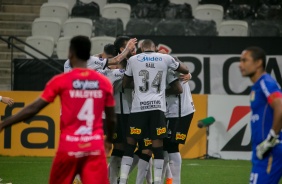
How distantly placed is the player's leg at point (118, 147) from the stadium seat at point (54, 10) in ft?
34.3

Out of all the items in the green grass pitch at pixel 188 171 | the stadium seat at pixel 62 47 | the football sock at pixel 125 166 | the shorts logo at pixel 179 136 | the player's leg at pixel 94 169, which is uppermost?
the player's leg at pixel 94 169

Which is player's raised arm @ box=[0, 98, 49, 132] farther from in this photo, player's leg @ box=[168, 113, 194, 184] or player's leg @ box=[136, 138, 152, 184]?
player's leg @ box=[168, 113, 194, 184]

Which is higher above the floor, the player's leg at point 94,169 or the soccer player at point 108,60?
the soccer player at point 108,60

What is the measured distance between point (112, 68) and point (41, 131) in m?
5.89

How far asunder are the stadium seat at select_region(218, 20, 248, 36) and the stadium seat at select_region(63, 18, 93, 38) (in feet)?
11.2

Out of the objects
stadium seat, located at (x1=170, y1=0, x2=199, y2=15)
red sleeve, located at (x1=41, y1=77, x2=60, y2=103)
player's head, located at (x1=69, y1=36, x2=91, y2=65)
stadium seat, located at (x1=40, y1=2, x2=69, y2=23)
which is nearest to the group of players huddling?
player's head, located at (x1=69, y1=36, x2=91, y2=65)

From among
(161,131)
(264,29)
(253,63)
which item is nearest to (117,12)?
(264,29)

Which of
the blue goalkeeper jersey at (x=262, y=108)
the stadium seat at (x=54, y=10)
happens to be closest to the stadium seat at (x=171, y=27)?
the stadium seat at (x=54, y=10)

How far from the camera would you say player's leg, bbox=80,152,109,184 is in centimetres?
812

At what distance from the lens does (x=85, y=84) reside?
820 centimetres

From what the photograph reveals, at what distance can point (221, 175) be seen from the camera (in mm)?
15656

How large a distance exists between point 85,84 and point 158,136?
405 centimetres

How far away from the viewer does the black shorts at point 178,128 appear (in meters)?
12.9

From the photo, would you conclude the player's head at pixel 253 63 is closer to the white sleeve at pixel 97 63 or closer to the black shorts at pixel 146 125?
the black shorts at pixel 146 125
